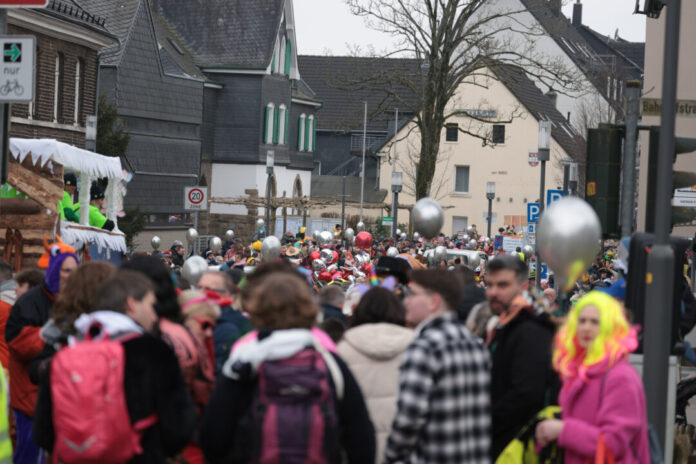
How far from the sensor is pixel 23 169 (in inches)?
523

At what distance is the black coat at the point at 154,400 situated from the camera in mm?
4953

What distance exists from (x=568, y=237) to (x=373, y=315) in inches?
66.3

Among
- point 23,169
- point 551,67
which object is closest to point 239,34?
point 551,67

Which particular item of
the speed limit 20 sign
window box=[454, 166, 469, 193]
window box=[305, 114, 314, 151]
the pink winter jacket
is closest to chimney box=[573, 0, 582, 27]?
window box=[454, 166, 469, 193]

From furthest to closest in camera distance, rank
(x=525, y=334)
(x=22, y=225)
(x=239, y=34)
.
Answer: (x=239, y=34), (x=22, y=225), (x=525, y=334)

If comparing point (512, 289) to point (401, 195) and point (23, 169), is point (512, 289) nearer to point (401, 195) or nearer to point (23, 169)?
point (23, 169)

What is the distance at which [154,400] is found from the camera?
502 cm

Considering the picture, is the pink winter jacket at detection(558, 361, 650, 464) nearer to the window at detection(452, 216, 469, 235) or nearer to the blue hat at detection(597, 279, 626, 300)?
the blue hat at detection(597, 279, 626, 300)

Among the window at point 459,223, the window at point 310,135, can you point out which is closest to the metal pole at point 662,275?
the window at point 310,135

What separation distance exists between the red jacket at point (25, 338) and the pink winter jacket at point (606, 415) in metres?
3.27

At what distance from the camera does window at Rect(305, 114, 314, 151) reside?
67375 millimetres

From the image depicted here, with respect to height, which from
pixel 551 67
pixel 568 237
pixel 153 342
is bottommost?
pixel 153 342

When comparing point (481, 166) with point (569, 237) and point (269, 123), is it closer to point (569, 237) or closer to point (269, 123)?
point (269, 123)

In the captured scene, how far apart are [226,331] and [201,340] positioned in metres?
0.43
